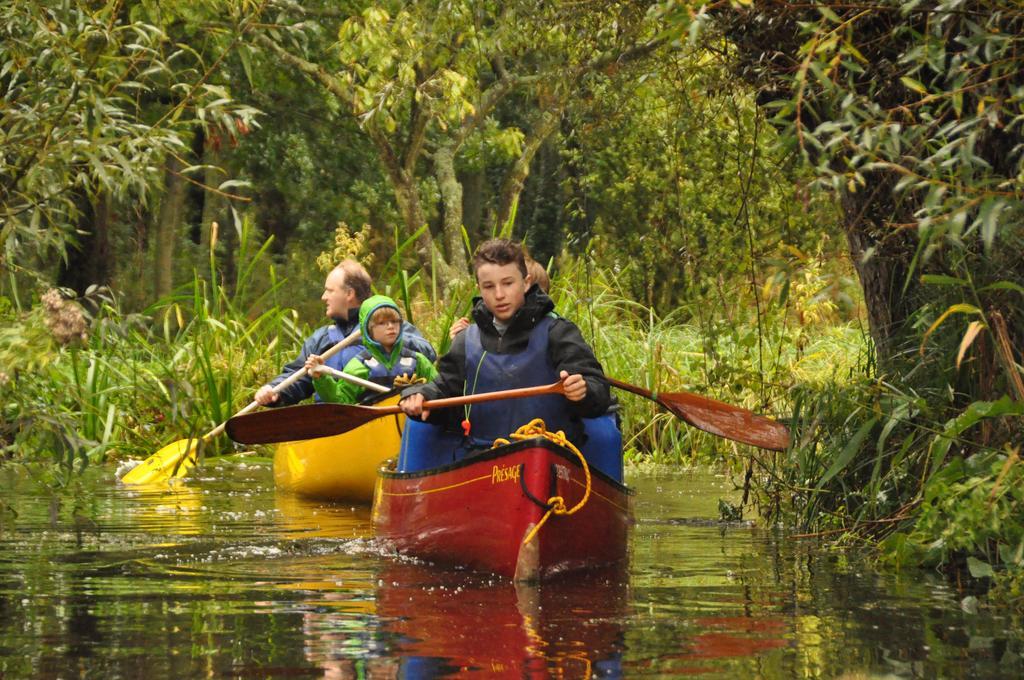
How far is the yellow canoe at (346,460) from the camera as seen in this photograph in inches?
406

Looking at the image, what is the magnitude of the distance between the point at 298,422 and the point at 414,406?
0.88m

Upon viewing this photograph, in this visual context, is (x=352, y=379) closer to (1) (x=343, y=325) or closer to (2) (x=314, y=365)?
(2) (x=314, y=365)

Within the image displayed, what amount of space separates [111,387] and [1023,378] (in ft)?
27.9

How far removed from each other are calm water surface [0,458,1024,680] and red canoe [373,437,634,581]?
14 centimetres

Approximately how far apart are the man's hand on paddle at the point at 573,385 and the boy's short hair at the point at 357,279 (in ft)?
12.9

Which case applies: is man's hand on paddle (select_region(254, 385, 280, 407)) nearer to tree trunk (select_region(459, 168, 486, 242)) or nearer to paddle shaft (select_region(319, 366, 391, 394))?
paddle shaft (select_region(319, 366, 391, 394))

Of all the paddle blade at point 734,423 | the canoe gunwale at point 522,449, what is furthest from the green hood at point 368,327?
the paddle blade at point 734,423

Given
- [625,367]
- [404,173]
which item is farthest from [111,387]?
[404,173]

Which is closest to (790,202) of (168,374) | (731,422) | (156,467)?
(731,422)

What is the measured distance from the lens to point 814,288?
11328 mm

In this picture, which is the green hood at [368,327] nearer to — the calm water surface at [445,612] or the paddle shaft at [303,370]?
the paddle shaft at [303,370]

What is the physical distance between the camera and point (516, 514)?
6.53m

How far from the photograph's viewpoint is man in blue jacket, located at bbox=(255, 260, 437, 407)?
10.1 m

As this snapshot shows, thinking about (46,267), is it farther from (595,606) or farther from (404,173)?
(595,606)
